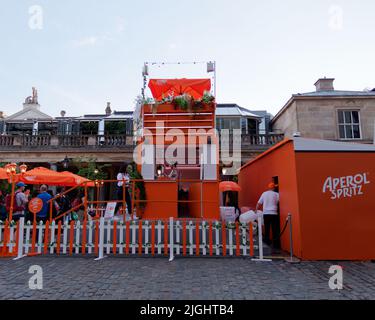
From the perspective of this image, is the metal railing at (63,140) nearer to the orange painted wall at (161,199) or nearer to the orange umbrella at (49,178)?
Result: the orange umbrella at (49,178)

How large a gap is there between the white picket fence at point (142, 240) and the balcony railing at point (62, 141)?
13.9m

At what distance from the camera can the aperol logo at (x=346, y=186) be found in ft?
22.4

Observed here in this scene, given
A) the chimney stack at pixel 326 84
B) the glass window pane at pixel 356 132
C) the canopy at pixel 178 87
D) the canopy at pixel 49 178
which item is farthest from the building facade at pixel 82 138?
the canopy at pixel 178 87

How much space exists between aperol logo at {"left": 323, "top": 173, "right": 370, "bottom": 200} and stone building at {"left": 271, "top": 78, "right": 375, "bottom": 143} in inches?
500

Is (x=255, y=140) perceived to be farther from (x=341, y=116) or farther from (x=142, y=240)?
(x=142, y=240)

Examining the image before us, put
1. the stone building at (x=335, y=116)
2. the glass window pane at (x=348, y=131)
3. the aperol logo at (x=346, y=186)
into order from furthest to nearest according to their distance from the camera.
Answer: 1. the glass window pane at (x=348, y=131)
2. the stone building at (x=335, y=116)
3. the aperol logo at (x=346, y=186)

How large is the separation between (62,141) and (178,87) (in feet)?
46.7

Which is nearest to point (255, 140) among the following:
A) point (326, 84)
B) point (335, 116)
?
point (335, 116)

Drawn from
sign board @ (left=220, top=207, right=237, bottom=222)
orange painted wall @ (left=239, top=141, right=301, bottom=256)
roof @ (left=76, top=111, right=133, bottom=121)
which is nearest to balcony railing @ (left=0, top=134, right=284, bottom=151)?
roof @ (left=76, top=111, right=133, bottom=121)

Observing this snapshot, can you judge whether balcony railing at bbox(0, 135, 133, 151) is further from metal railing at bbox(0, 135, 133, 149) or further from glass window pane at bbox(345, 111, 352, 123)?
glass window pane at bbox(345, 111, 352, 123)

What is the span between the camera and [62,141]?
21.0 m

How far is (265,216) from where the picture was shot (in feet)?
25.9
